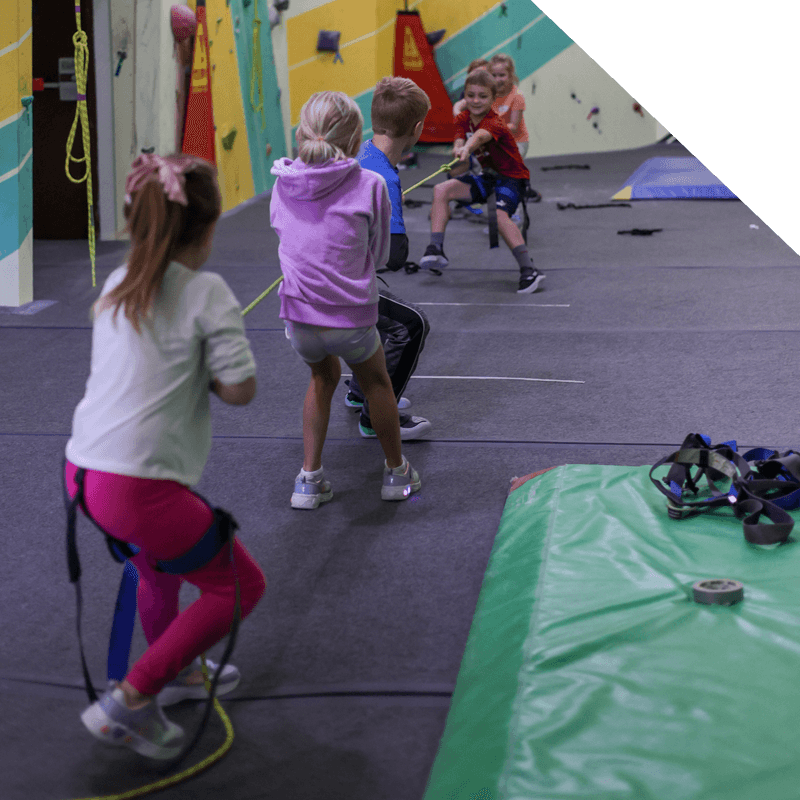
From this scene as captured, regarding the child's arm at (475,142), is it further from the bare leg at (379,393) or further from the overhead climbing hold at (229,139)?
the overhead climbing hold at (229,139)

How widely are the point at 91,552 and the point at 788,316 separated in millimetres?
3781

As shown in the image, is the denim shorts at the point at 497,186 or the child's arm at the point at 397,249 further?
the denim shorts at the point at 497,186

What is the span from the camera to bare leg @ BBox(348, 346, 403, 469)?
2768mm

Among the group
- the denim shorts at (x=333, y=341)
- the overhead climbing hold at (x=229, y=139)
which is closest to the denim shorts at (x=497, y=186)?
the denim shorts at (x=333, y=341)

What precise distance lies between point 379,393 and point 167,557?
121cm

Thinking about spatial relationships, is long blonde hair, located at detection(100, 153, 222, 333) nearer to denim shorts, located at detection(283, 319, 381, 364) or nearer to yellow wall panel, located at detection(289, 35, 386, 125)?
denim shorts, located at detection(283, 319, 381, 364)

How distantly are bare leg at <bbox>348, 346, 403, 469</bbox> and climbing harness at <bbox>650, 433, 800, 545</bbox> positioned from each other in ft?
2.50

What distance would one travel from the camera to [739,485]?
252cm

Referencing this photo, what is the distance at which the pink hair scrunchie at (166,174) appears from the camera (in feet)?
5.01

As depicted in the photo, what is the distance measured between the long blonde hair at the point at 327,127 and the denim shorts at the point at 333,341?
44cm

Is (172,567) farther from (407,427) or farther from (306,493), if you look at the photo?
(407,427)

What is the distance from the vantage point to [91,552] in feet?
8.60

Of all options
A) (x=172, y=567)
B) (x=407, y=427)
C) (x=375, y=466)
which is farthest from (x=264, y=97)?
(x=172, y=567)

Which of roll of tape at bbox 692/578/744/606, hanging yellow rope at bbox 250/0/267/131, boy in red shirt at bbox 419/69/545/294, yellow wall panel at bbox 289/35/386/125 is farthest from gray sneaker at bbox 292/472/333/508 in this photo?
yellow wall panel at bbox 289/35/386/125
